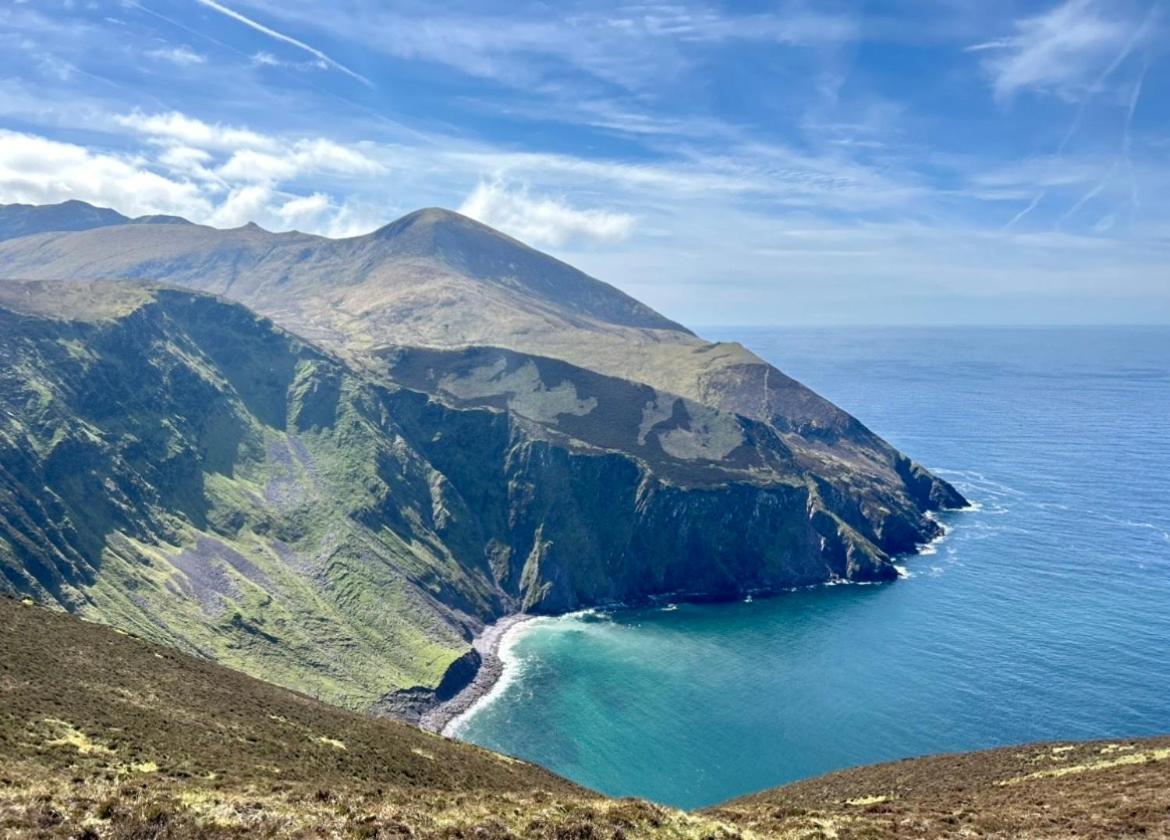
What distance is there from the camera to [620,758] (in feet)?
433

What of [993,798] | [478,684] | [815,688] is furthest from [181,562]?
[993,798]

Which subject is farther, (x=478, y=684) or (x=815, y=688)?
(x=478, y=684)

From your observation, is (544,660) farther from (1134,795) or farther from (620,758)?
(1134,795)

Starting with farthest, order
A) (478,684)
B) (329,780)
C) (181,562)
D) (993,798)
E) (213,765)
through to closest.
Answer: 1. (181,562)
2. (478,684)
3. (329,780)
4. (213,765)
5. (993,798)

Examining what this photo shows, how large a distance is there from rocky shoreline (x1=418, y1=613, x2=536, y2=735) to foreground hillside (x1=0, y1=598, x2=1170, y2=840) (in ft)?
211

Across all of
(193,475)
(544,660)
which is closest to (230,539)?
(193,475)

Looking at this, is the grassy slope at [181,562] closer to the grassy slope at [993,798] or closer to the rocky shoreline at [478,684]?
the rocky shoreline at [478,684]

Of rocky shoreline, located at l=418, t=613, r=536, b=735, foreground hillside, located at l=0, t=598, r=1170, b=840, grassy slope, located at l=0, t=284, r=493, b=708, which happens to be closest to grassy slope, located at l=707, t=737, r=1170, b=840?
foreground hillside, located at l=0, t=598, r=1170, b=840

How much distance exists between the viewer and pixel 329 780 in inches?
2311

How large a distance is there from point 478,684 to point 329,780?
355 feet

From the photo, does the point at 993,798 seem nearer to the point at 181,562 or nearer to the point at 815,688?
the point at 815,688

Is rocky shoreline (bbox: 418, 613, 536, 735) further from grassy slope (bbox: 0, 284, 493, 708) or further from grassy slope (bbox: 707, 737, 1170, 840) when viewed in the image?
grassy slope (bbox: 707, 737, 1170, 840)

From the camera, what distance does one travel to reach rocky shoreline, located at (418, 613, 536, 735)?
148m

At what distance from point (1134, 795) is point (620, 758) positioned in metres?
92.7
